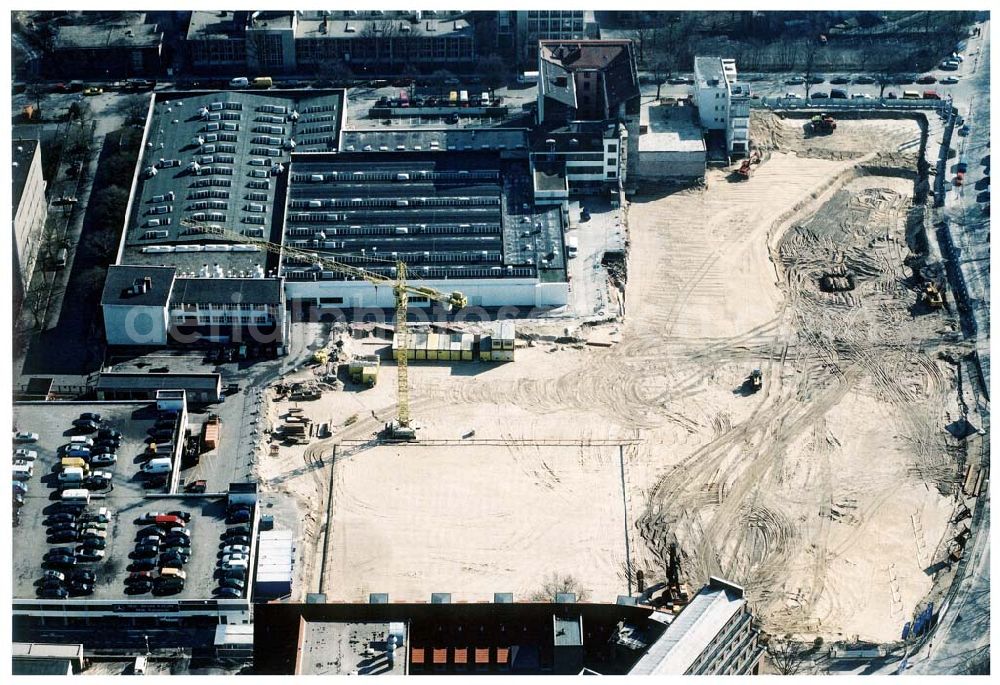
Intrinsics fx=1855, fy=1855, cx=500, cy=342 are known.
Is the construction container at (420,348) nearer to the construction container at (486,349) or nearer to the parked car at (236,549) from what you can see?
the construction container at (486,349)

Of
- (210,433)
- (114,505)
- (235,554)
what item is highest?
(210,433)

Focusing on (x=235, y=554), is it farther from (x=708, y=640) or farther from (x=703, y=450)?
→ (x=703, y=450)

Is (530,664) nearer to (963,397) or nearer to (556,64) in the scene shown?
(963,397)

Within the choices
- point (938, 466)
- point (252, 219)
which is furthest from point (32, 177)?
point (938, 466)

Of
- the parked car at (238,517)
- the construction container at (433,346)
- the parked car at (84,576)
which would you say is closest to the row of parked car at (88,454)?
the parked car at (84,576)

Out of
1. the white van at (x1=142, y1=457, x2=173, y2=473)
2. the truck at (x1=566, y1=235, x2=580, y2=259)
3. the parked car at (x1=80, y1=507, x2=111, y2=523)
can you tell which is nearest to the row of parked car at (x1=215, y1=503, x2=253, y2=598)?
the white van at (x1=142, y1=457, x2=173, y2=473)

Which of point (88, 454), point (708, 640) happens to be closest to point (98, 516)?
point (88, 454)
